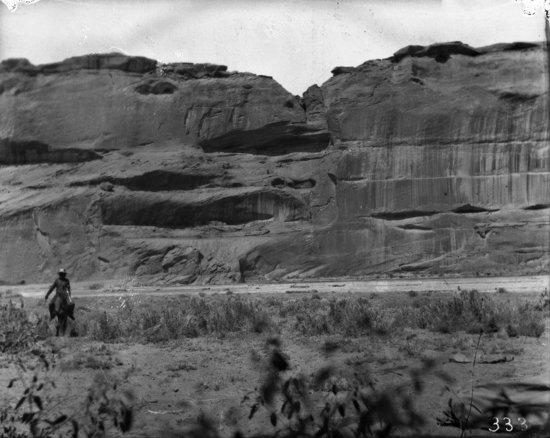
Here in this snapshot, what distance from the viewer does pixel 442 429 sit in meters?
7.67

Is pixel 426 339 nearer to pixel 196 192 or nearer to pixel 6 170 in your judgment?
pixel 196 192

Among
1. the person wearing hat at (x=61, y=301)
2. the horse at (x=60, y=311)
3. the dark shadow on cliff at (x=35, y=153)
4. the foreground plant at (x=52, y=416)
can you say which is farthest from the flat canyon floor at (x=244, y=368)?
the dark shadow on cliff at (x=35, y=153)

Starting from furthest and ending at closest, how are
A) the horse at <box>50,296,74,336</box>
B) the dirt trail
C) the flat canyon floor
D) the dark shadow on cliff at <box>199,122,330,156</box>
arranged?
the dark shadow on cliff at <box>199,122,330,156</box> < the dirt trail < the horse at <box>50,296,74,336</box> < the flat canyon floor

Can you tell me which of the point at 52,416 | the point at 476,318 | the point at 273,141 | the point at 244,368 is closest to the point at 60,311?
the point at 244,368

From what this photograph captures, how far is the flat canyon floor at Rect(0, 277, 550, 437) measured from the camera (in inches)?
312

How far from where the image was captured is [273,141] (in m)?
51.7

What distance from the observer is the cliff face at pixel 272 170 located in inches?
1686

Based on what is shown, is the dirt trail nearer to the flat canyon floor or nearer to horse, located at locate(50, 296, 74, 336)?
horse, located at locate(50, 296, 74, 336)

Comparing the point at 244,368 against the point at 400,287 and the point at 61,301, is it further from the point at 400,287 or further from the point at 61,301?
the point at 400,287

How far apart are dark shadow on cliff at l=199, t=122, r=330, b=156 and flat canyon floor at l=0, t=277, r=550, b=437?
4002 centimetres

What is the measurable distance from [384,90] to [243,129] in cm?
1073

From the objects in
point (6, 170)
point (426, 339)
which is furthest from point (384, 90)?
point (426, 339)

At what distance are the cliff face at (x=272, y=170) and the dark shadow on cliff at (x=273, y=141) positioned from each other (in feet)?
0.34

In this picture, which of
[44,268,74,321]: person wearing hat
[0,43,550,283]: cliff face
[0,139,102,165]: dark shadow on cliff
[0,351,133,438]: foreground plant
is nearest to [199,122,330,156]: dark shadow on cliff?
[0,43,550,283]: cliff face
